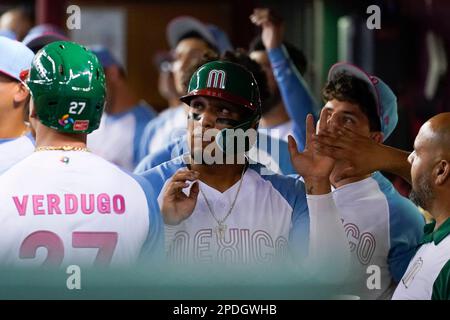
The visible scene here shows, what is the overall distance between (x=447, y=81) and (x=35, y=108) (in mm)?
2050

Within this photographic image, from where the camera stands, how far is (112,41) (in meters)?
6.81

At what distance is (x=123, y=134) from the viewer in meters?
5.27

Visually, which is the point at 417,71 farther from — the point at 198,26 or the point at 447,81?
the point at 198,26

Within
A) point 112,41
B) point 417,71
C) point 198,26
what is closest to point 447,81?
point 417,71

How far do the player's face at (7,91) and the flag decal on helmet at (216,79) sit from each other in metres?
0.62

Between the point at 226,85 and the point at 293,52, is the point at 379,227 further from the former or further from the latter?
the point at 293,52

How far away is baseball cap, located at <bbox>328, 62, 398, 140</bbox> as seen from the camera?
3281 mm

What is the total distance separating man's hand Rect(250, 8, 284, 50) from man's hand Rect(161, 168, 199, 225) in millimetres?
865

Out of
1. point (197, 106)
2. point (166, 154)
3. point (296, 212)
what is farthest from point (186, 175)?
point (166, 154)

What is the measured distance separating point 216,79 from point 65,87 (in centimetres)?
37

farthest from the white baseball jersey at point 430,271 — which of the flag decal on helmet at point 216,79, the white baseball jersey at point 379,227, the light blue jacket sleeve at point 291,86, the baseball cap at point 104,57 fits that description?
the baseball cap at point 104,57
